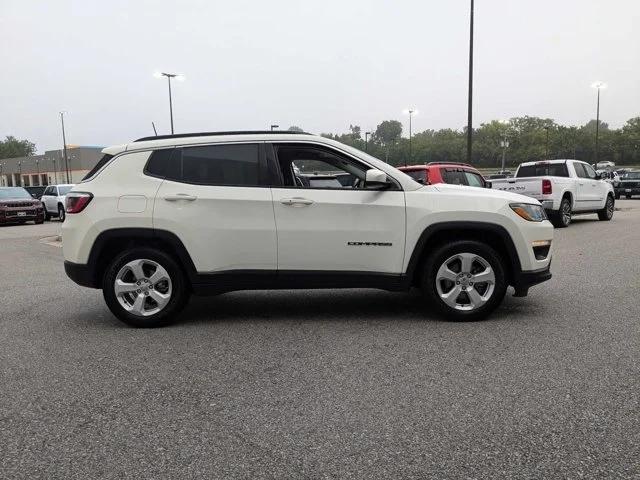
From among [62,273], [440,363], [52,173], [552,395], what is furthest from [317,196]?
[52,173]

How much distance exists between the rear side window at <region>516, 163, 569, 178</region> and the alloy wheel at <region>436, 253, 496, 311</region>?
11.9 m

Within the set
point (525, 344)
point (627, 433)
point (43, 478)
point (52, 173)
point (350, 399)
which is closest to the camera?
point (43, 478)

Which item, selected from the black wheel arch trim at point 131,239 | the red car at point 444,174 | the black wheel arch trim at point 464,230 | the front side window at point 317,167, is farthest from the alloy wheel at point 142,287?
the red car at point 444,174

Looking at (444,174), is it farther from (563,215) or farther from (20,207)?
(20,207)

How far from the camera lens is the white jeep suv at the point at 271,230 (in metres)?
5.25

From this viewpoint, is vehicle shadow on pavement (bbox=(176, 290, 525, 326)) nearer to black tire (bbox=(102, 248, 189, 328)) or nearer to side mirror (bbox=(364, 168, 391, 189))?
black tire (bbox=(102, 248, 189, 328))

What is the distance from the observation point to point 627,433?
3.03 metres

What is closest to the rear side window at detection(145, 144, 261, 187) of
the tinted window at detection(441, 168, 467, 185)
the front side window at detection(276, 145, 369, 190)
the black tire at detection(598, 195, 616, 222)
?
the front side window at detection(276, 145, 369, 190)

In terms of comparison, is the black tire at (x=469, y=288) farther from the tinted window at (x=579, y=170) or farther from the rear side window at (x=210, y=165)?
the tinted window at (x=579, y=170)

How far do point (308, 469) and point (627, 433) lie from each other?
1747mm

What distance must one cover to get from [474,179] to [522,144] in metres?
104

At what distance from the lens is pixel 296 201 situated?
5.25 metres

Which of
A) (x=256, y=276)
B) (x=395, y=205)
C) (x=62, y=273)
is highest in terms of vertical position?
(x=395, y=205)

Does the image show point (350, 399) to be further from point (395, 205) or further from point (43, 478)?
point (395, 205)
